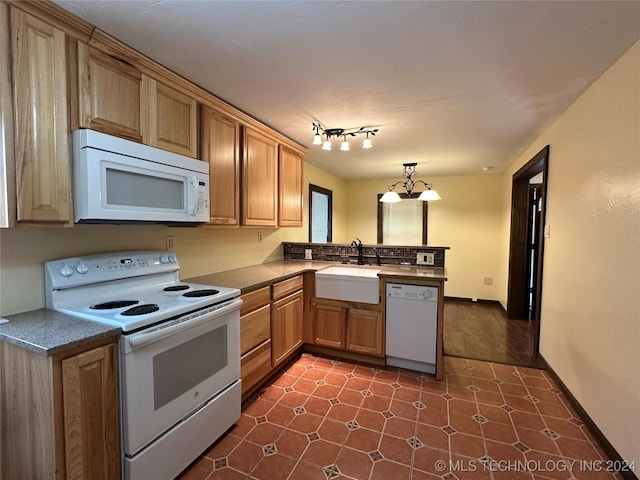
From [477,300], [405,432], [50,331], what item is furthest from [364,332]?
[477,300]

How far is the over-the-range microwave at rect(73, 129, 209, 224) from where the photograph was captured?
141 centimetres

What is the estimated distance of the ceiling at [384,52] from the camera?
1307 mm

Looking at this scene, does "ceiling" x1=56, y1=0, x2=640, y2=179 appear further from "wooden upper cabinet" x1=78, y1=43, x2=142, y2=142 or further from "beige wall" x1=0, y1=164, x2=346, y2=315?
"beige wall" x1=0, y1=164, x2=346, y2=315

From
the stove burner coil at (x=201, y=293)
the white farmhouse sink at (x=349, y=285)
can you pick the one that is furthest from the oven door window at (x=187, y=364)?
the white farmhouse sink at (x=349, y=285)

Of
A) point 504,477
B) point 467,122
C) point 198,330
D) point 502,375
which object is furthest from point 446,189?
point 198,330

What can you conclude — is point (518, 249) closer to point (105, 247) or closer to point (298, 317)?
point (298, 317)

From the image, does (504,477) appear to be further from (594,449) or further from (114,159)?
(114,159)

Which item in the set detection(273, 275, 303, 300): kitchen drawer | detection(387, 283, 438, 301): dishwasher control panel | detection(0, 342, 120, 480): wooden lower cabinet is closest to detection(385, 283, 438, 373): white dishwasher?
detection(387, 283, 438, 301): dishwasher control panel

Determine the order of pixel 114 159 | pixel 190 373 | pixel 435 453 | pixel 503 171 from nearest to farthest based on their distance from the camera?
pixel 114 159
pixel 190 373
pixel 435 453
pixel 503 171

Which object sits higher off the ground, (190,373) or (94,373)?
(94,373)

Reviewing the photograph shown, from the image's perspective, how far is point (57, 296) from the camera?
4.99 ft

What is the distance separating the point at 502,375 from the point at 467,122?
2.24 metres

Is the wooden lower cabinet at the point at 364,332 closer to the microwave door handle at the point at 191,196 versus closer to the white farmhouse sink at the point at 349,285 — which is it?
the white farmhouse sink at the point at 349,285

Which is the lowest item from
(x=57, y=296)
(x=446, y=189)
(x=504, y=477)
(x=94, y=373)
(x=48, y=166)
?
(x=504, y=477)
